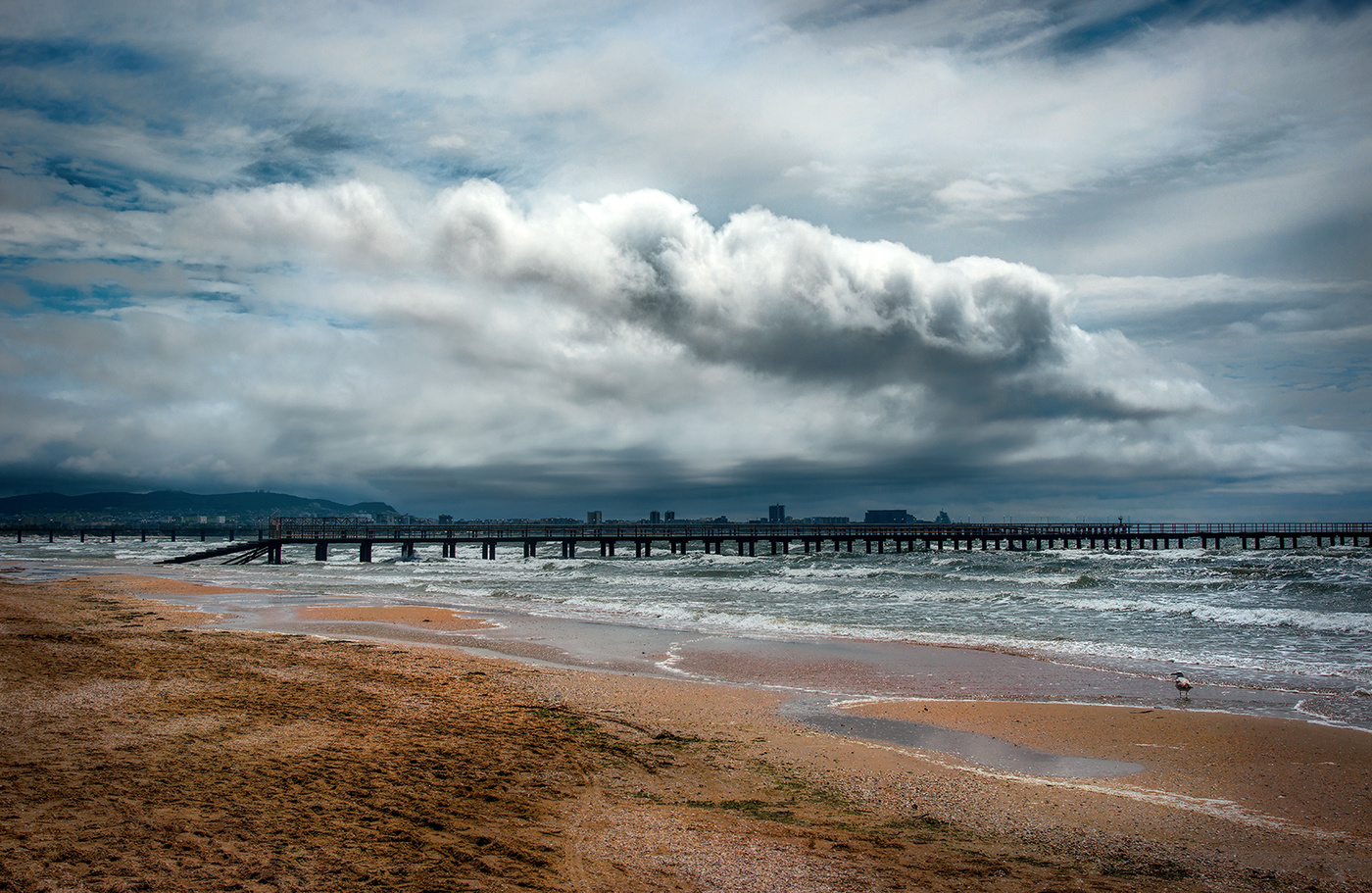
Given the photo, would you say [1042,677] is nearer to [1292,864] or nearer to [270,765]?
[1292,864]

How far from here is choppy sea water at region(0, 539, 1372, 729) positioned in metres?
14.6

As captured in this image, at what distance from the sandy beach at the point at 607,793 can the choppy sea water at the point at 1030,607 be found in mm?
4155

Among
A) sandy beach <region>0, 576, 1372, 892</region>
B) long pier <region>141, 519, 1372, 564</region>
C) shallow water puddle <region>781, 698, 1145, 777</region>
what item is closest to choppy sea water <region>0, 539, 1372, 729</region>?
sandy beach <region>0, 576, 1372, 892</region>

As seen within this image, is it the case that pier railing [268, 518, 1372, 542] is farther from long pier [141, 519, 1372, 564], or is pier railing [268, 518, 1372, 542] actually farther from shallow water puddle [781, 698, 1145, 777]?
shallow water puddle [781, 698, 1145, 777]

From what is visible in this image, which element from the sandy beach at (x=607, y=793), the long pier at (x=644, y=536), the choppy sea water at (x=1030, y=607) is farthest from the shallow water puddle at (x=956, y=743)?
Result: the long pier at (x=644, y=536)

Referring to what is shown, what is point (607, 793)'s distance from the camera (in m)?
6.52

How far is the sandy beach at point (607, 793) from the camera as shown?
4.82 m

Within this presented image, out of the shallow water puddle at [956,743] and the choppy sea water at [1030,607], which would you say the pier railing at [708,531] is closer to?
the choppy sea water at [1030,607]

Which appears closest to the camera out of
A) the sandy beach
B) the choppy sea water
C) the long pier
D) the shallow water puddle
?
the sandy beach

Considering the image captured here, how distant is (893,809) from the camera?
21.0ft

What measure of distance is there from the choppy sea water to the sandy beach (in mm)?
4155

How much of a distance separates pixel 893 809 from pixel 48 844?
18.6 ft

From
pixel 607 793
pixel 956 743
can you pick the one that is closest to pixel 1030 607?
pixel 956 743

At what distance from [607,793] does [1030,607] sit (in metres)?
22.4
